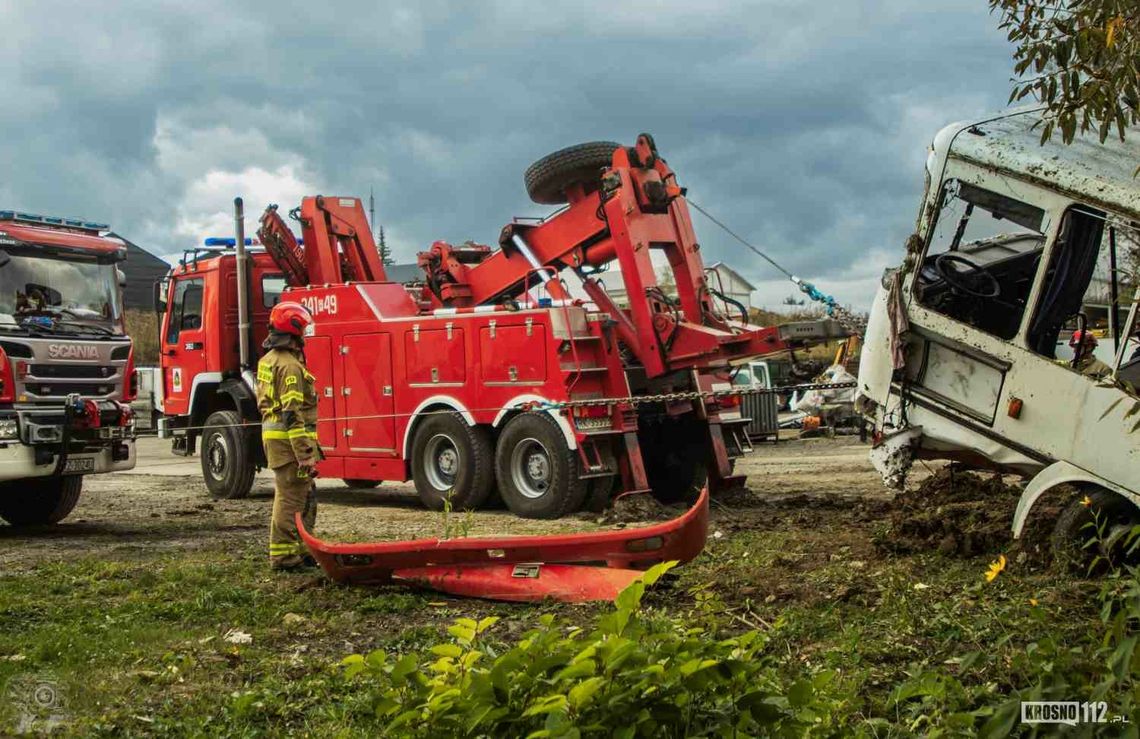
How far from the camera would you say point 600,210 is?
1220 centimetres

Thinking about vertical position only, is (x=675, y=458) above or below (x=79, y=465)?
below

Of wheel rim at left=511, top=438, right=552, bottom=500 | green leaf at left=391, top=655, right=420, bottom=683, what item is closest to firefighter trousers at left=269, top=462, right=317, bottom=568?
wheel rim at left=511, top=438, right=552, bottom=500

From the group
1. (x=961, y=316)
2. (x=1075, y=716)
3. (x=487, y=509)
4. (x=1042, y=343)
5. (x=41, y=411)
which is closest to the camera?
(x=1075, y=716)

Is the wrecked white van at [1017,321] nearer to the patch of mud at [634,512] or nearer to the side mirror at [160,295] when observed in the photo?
the patch of mud at [634,512]

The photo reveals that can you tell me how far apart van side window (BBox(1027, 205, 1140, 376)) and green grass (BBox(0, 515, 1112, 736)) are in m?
1.40

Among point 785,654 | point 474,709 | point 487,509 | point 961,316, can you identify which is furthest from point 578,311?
point 474,709

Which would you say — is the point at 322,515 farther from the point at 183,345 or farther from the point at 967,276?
the point at 967,276

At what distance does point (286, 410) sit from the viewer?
338 inches

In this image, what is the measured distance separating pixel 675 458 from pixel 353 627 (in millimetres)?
6697

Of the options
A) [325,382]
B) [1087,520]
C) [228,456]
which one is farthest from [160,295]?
[1087,520]

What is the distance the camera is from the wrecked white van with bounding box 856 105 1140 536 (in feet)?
21.9

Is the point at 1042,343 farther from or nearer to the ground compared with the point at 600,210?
nearer to the ground

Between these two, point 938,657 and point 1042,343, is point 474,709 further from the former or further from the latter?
point 1042,343

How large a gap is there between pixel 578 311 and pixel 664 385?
4.52 ft
